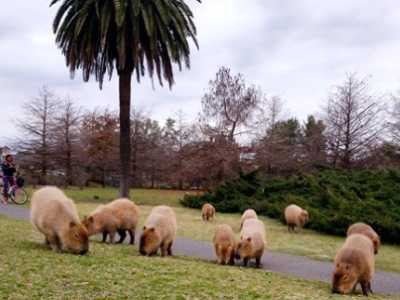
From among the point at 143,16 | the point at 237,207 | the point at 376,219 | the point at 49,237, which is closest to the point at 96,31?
the point at 143,16

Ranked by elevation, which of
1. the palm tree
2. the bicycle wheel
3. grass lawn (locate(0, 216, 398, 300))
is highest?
the palm tree

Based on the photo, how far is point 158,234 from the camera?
10.9m

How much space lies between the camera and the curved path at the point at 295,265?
10.6 metres

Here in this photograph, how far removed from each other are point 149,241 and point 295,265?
3.74 m

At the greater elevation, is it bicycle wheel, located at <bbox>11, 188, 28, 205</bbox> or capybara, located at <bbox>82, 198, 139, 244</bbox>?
bicycle wheel, located at <bbox>11, 188, 28, 205</bbox>

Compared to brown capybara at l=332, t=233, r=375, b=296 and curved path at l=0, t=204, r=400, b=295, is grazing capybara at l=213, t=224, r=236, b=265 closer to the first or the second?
curved path at l=0, t=204, r=400, b=295

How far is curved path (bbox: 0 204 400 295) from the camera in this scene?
10578 millimetres

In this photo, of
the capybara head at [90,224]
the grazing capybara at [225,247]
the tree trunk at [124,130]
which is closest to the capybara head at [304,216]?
the grazing capybara at [225,247]

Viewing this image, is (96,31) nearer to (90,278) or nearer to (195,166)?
(195,166)

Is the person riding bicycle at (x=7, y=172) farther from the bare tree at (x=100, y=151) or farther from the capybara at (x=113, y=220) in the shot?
the bare tree at (x=100, y=151)

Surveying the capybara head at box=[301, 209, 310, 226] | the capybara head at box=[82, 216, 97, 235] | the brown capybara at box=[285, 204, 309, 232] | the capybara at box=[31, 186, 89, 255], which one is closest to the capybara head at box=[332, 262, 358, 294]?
the capybara at box=[31, 186, 89, 255]

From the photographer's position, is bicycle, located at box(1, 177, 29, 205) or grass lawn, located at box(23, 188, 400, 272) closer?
grass lawn, located at box(23, 188, 400, 272)

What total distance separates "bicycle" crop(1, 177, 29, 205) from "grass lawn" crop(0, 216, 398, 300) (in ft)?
50.1

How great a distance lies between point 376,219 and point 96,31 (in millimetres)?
17565
